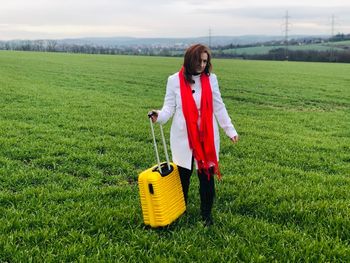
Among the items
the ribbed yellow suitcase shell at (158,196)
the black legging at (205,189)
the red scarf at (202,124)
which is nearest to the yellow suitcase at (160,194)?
the ribbed yellow suitcase shell at (158,196)

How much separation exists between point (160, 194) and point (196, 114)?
1.08 metres

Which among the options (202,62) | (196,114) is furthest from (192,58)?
(196,114)

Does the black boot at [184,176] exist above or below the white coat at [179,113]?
below

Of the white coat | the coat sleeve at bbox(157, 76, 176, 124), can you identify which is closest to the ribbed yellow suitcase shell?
the white coat

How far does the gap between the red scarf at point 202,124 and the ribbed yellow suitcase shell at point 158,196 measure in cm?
44

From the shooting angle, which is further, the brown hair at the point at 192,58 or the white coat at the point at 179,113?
the white coat at the point at 179,113

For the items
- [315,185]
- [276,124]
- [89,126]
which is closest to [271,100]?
[276,124]

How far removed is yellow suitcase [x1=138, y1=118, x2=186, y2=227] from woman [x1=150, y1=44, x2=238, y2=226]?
0.74ft

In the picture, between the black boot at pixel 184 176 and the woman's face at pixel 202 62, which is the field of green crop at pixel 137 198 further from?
the woman's face at pixel 202 62

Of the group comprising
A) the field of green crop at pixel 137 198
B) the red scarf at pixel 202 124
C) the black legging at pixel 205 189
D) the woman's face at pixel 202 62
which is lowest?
the field of green crop at pixel 137 198

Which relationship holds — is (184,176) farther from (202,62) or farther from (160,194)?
(202,62)

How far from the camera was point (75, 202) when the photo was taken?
621cm

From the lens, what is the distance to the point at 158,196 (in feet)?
16.9

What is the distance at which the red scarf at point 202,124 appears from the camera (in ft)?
17.1
